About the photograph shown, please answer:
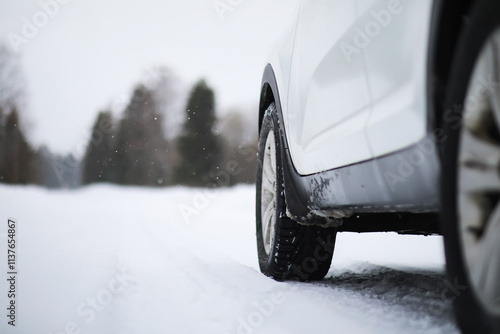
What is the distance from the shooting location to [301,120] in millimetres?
2180

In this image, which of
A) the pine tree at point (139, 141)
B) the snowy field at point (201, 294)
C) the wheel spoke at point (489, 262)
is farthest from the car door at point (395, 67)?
the pine tree at point (139, 141)

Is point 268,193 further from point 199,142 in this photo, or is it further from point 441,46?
point 199,142

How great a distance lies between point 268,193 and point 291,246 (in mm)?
456

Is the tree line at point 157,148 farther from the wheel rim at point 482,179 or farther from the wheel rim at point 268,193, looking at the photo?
the wheel rim at point 482,179

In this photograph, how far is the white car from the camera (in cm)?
92

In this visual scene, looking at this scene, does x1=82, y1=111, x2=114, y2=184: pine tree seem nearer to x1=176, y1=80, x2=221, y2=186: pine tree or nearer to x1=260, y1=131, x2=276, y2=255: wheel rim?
x1=176, y1=80, x2=221, y2=186: pine tree

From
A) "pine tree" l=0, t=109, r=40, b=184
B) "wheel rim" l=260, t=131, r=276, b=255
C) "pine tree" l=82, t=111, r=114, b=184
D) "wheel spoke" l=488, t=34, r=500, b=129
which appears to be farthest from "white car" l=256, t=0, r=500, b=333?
"pine tree" l=82, t=111, r=114, b=184

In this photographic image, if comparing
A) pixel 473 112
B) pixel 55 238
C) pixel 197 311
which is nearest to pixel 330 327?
pixel 197 311

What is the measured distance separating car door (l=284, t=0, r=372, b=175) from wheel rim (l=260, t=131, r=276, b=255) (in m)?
0.36

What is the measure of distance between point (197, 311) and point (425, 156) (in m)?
1.17

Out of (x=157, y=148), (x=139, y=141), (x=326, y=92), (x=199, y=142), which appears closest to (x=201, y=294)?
(x=326, y=92)

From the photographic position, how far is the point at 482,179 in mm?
922

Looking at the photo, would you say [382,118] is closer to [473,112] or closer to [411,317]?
[473,112]

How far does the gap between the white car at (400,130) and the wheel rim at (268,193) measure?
0.17 metres
